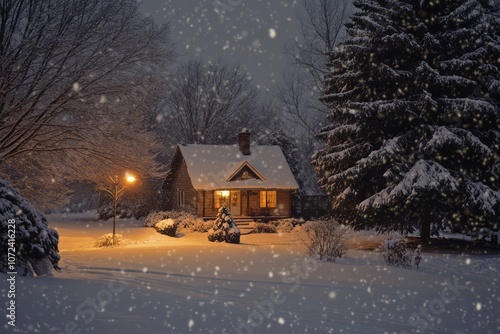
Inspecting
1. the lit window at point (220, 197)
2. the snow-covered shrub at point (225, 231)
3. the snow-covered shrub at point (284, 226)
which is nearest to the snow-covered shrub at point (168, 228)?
the snow-covered shrub at point (225, 231)

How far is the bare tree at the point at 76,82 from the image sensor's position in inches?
526

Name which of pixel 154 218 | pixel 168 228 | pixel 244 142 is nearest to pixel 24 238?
pixel 168 228

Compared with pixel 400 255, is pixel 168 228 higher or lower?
higher

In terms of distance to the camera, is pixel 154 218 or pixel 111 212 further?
pixel 111 212

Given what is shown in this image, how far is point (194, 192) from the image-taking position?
36.1m

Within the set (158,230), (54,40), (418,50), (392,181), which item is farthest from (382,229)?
A: (54,40)

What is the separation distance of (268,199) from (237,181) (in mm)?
3149

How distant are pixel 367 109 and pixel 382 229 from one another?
593 centimetres

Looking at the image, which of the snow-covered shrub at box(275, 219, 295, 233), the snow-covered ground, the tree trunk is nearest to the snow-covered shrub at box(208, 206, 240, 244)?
the snow-covered ground

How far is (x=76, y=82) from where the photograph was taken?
14.0 meters

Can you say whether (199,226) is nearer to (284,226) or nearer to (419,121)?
(284,226)

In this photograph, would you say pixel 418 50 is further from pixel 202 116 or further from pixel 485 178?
pixel 202 116

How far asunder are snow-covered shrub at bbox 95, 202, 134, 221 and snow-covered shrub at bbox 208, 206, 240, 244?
2094cm

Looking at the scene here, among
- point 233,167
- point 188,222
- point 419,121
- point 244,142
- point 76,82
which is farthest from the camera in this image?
point 244,142
